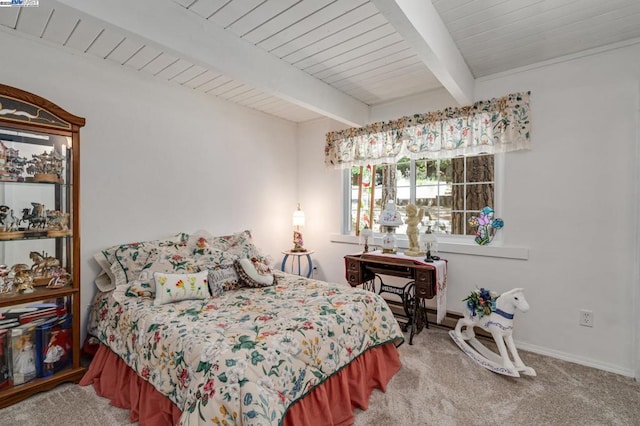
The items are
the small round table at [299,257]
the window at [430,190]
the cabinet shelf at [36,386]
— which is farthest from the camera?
the small round table at [299,257]

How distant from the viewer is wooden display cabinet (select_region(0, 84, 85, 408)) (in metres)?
2.01

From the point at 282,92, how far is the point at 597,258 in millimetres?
2794

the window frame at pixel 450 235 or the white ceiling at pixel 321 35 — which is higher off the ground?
the white ceiling at pixel 321 35

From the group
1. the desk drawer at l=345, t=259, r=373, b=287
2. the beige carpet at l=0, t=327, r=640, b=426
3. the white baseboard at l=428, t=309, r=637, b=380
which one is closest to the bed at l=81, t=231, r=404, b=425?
the beige carpet at l=0, t=327, r=640, b=426

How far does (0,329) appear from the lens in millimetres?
1978

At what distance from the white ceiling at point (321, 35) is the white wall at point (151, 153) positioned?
179 millimetres

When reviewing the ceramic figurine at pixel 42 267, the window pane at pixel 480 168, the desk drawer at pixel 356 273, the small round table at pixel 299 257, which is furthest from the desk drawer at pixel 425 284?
the ceramic figurine at pixel 42 267

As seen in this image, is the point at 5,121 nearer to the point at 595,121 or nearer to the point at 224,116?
the point at 224,116

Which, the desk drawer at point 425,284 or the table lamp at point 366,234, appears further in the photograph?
the table lamp at point 366,234

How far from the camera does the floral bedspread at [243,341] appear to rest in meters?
1.37

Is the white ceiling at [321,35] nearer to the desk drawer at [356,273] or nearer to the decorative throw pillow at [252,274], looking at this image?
the decorative throw pillow at [252,274]

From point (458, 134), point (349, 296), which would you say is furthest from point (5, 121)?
point (458, 134)

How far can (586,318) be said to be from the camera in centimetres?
251

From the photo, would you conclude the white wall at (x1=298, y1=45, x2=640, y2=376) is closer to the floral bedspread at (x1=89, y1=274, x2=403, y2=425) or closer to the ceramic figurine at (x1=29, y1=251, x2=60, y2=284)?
the floral bedspread at (x1=89, y1=274, x2=403, y2=425)
